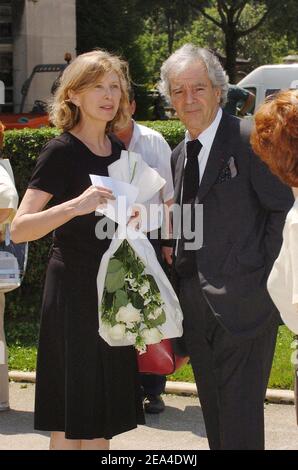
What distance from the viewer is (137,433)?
562cm

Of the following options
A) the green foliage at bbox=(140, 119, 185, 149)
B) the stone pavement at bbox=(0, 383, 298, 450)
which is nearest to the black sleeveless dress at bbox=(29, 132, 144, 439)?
the stone pavement at bbox=(0, 383, 298, 450)

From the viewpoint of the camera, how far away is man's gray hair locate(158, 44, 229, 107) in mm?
4152

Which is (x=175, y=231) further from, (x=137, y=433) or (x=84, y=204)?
(x=137, y=433)

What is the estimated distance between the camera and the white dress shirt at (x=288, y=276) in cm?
314

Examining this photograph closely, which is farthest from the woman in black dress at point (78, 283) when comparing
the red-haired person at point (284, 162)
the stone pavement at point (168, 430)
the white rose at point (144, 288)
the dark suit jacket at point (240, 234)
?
the stone pavement at point (168, 430)

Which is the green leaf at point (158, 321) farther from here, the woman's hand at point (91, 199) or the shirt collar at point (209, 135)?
the shirt collar at point (209, 135)

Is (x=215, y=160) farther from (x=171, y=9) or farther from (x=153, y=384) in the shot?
(x=171, y=9)

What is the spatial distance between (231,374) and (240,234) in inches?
22.1

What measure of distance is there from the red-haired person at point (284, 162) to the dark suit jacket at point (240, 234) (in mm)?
418

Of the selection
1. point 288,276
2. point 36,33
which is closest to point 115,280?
point 288,276

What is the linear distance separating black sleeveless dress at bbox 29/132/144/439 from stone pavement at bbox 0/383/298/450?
3.99 ft

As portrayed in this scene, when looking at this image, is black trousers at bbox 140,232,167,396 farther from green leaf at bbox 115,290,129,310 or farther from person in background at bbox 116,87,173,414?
green leaf at bbox 115,290,129,310

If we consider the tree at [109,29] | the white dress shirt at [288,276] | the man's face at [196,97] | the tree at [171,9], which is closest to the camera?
the white dress shirt at [288,276]
